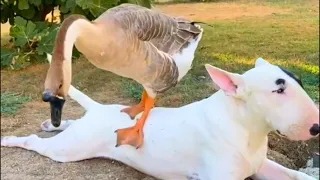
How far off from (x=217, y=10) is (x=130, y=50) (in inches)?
17.0

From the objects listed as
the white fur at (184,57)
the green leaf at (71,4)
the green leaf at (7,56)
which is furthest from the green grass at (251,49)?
the green leaf at (7,56)

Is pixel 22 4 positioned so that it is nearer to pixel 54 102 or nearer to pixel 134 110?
pixel 134 110

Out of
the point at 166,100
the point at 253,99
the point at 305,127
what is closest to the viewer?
the point at 305,127

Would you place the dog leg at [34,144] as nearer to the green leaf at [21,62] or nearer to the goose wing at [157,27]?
the goose wing at [157,27]

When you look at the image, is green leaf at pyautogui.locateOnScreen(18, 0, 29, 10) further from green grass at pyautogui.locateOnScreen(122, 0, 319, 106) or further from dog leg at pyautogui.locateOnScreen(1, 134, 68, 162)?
dog leg at pyautogui.locateOnScreen(1, 134, 68, 162)

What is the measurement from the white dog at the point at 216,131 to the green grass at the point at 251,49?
48cm

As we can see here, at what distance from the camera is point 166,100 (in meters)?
2.45

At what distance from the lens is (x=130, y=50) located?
1.65 metres

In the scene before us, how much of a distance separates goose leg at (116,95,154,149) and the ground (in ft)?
0.36

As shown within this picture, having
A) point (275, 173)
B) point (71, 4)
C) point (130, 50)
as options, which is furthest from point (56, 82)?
point (71, 4)

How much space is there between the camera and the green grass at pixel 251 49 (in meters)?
2.18

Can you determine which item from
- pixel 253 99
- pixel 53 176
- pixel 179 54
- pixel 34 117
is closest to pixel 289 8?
pixel 179 54

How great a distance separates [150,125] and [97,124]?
187 millimetres

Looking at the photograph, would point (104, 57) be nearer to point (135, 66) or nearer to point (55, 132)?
point (135, 66)
